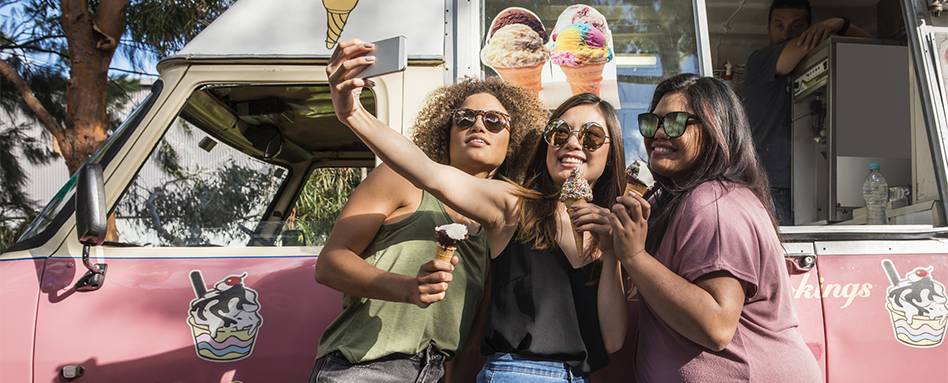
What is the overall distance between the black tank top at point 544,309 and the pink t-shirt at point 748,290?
0.22 metres

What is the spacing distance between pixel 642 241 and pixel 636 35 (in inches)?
70.6

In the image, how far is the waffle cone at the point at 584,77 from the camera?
3188 mm

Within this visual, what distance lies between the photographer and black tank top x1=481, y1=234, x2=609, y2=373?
1.98 metres

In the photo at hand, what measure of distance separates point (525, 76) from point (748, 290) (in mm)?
1622

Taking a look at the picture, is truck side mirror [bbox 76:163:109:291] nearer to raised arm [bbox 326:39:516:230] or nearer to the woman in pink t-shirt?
raised arm [bbox 326:39:516:230]

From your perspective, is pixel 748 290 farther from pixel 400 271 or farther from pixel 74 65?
pixel 74 65

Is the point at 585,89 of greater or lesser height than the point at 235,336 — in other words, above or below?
above

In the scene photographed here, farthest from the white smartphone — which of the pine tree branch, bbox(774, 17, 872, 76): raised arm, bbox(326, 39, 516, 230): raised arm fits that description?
the pine tree branch

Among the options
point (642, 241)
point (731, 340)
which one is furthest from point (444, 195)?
point (731, 340)

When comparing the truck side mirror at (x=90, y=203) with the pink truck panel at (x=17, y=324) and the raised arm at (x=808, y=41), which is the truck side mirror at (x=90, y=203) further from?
the raised arm at (x=808, y=41)

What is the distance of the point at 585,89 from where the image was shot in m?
3.21

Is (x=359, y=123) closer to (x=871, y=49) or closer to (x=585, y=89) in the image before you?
(x=585, y=89)

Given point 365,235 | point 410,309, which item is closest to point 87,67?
point 365,235

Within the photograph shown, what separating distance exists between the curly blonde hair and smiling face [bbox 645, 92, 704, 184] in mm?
648
